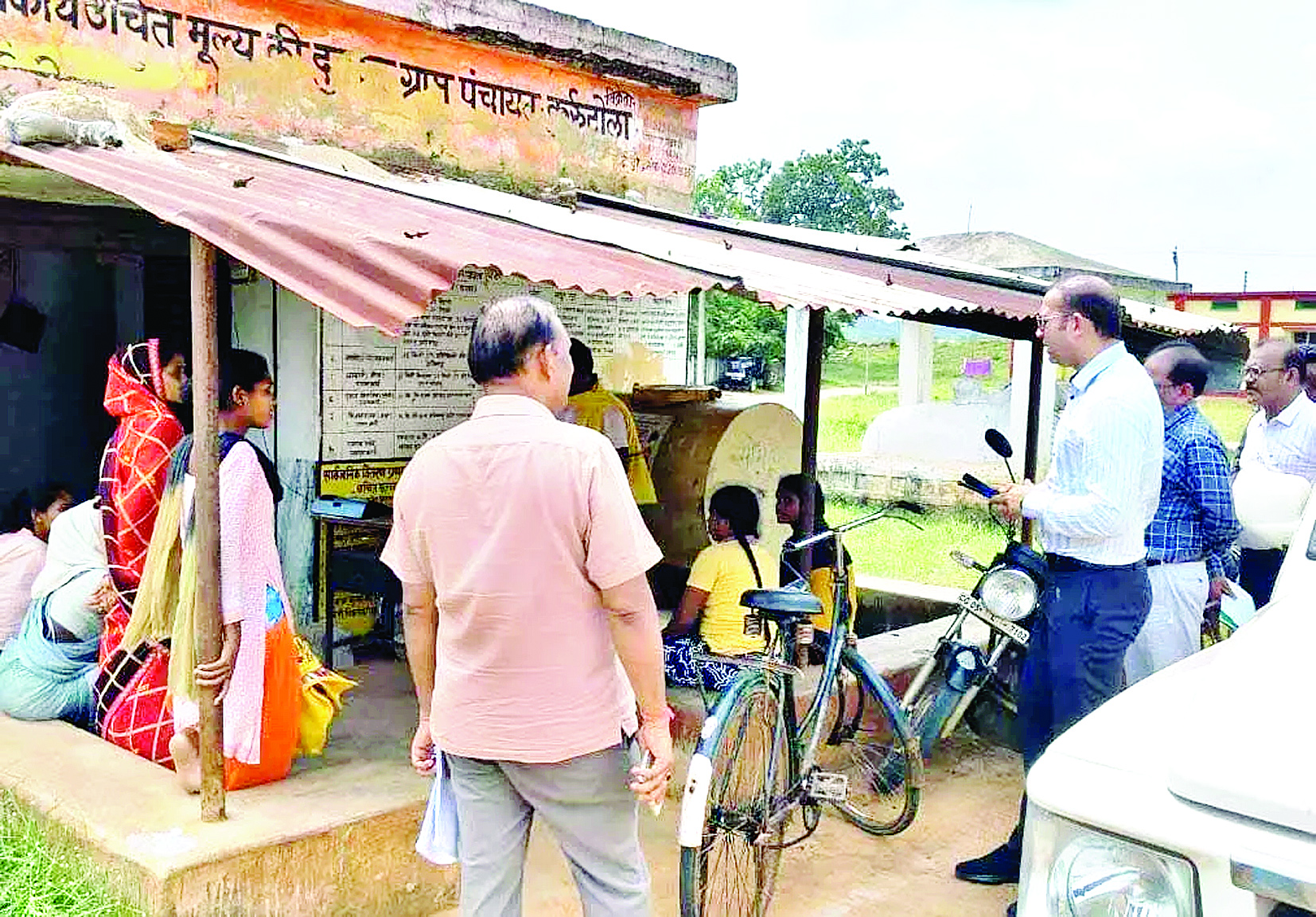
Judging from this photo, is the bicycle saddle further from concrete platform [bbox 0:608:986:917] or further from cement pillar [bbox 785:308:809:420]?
cement pillar [bbox 785:308:809:420]

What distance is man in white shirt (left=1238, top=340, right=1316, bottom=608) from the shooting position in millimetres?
5555

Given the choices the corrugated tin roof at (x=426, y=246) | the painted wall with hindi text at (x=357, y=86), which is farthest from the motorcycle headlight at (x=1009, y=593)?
the painted wall with hindi text at (x=357, y=86)

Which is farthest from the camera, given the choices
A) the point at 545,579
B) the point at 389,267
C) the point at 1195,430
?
the point at 1195,430

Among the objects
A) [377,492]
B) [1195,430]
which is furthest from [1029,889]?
[377,492]

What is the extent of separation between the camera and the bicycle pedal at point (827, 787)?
4.04 meters

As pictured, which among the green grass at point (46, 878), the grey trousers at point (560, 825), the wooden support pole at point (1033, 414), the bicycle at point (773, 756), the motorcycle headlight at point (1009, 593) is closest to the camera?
the grey trousers at point (560, 825)

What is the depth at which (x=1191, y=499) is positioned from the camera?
4633mm

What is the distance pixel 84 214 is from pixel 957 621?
4350 mm

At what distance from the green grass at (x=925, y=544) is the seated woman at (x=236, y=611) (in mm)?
6119

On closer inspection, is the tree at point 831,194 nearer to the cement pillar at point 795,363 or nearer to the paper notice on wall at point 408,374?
the cement pillar at point 795,363

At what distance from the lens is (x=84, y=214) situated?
18.1 feet

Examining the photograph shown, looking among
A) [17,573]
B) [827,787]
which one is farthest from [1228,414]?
[17,573]

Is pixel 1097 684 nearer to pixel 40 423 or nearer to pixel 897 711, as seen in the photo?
pixel 897 711

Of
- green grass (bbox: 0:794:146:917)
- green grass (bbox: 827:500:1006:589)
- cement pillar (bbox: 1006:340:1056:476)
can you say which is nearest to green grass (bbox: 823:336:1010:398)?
cement pillar (bbox: 1006:340:1056:476)
